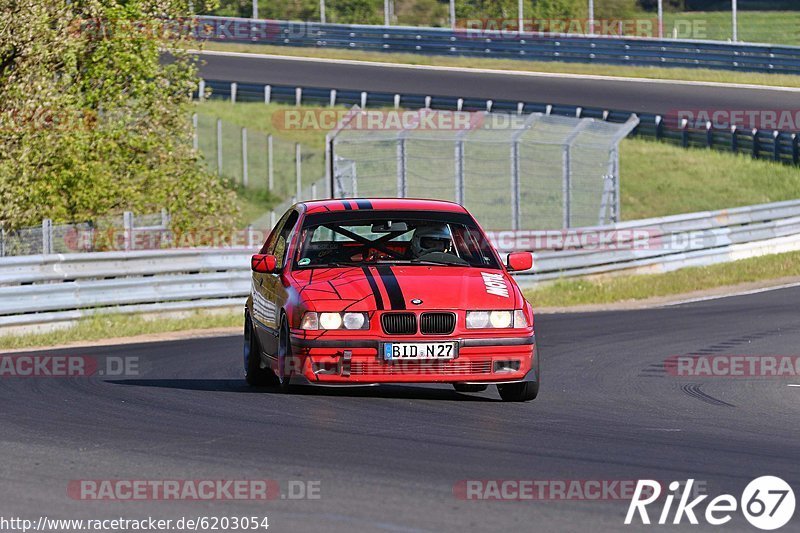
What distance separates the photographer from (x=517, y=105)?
132ft

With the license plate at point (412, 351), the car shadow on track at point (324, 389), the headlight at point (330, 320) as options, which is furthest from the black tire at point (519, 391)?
the headlight at point (330, 320)

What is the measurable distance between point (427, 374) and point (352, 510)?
11.9ft

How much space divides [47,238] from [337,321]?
9739 millimetres

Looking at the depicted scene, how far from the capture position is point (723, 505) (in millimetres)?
6391

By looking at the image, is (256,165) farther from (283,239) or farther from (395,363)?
(395,363)

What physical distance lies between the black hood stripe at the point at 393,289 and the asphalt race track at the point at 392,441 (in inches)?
28.0

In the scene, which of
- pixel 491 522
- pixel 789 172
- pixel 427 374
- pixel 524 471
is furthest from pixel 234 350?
pixel 789 172

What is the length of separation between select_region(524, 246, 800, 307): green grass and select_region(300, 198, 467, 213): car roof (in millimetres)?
11891

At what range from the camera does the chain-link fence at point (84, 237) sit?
62.0 feet

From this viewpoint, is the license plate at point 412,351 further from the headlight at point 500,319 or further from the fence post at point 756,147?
the fence post at point 756,147

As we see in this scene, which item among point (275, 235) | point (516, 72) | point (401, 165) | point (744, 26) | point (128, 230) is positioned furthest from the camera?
point (744, 26)

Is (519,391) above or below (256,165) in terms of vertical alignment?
above

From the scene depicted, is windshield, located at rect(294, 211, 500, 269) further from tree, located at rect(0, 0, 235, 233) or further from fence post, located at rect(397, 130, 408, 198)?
fence post, located at rect(397, 130, 408, 198)

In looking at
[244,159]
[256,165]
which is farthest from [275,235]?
[256,165]
